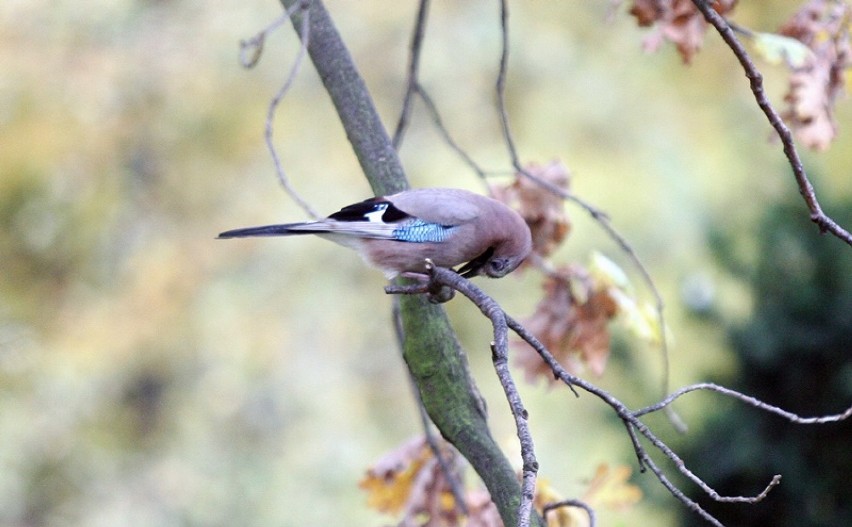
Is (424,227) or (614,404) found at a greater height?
(614,404)

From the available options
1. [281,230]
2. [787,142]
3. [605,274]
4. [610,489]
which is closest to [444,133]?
[605,274]

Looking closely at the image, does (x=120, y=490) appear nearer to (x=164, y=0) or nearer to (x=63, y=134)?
(x=63, y=134)

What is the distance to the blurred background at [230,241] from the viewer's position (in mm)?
6035

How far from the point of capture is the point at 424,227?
222 centimetres

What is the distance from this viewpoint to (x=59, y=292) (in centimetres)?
623

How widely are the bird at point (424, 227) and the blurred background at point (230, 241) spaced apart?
136 inches

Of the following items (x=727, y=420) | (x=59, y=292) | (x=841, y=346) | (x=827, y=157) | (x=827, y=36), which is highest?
(x=827, y=36)

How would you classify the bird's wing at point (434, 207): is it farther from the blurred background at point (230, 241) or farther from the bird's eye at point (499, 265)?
the blurred background at point (230, 241)

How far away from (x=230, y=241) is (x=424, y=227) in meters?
4.18

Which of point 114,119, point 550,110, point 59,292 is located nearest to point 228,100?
point 114,119

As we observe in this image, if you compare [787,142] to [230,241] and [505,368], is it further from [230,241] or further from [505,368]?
[230,241]

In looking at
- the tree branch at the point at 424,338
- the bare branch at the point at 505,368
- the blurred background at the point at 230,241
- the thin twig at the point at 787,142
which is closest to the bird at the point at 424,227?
the tree branch at the point at 424,338

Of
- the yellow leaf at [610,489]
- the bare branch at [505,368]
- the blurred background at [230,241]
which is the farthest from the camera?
the blurred background at [230,241]

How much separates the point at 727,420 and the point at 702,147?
9.01 ft
